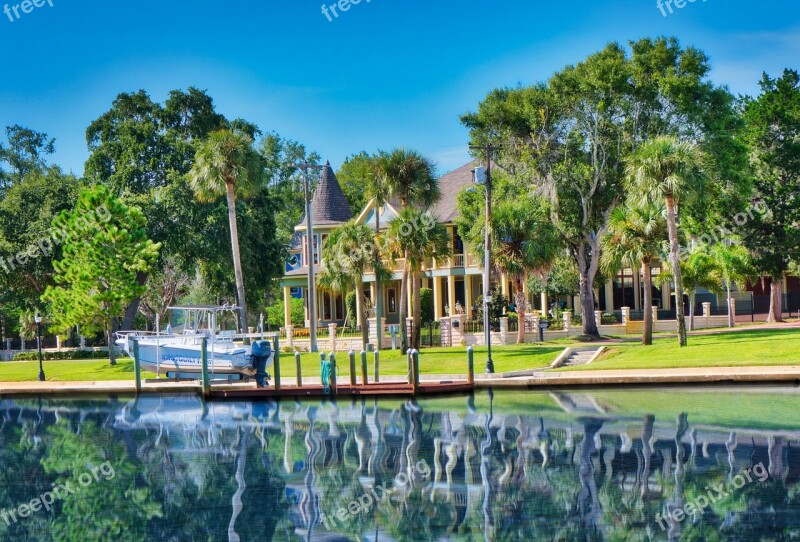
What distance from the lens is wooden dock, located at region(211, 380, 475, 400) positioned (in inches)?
1256

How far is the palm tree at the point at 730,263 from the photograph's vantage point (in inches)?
2066

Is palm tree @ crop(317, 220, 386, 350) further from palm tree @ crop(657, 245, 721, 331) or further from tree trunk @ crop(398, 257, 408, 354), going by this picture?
palm tree @ crop(657, 245, 721, 331)

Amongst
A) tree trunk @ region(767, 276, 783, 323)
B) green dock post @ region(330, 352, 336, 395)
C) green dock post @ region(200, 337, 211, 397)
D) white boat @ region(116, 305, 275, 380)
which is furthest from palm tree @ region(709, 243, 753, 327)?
green dock post @ region(200, 337, 211, 397)

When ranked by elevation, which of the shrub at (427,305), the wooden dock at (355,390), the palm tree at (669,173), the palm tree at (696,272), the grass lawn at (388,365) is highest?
the palm tree at (669,173)

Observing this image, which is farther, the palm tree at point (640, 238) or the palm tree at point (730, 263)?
the palm tree at point (730, 263)

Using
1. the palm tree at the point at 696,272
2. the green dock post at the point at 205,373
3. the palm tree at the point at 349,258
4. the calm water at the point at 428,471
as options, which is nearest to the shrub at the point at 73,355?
the palm tree at the point at 349,258

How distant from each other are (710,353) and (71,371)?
2921 centimetres

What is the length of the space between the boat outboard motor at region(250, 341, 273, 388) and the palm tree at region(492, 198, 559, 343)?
13.9 meters

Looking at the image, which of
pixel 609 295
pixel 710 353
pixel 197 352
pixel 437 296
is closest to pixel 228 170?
pixel 197 352

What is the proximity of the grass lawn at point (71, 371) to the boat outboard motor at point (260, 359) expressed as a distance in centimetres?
884

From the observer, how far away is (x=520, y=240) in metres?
45.4

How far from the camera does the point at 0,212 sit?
5653cm

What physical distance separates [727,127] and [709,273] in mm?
10426

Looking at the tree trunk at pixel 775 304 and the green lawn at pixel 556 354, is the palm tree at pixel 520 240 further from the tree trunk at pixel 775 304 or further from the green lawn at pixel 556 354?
the tree trunk at pixel 775 304
